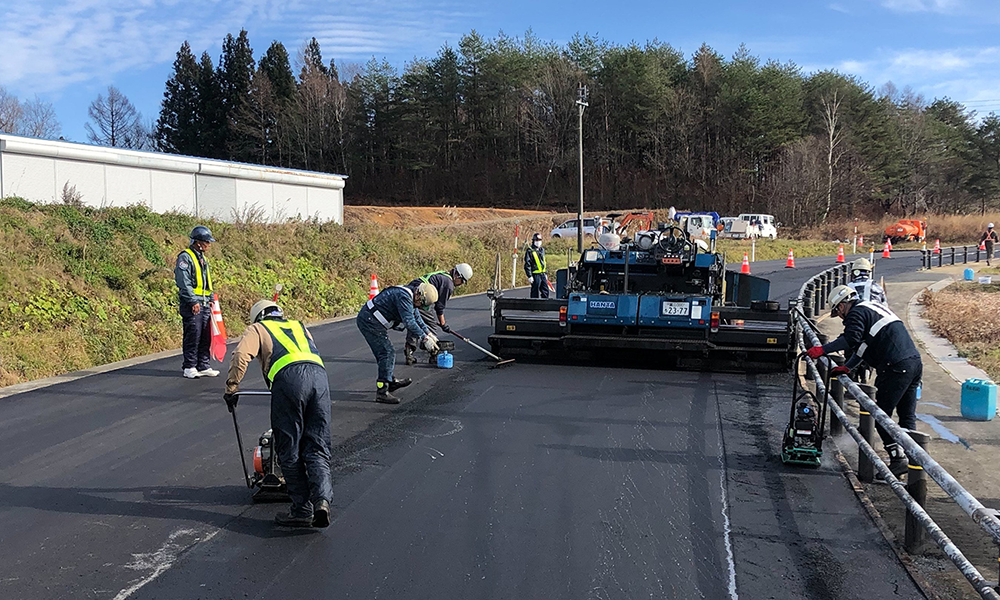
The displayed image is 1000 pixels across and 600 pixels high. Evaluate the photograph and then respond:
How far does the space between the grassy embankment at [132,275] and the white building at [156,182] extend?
8.09 ft

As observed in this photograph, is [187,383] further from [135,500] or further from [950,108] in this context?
[950,108]

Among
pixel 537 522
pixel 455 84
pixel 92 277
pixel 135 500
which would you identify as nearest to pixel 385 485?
pixel 537 522

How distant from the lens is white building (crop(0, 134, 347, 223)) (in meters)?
19.6

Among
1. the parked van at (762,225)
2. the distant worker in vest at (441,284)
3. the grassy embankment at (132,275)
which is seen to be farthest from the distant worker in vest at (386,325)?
the parked van at (762,225)

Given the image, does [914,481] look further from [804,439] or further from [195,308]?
[195,308]

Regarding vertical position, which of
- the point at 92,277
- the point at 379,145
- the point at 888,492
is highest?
the point at 379,145

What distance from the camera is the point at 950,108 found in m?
73.1

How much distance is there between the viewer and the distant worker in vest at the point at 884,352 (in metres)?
6.56

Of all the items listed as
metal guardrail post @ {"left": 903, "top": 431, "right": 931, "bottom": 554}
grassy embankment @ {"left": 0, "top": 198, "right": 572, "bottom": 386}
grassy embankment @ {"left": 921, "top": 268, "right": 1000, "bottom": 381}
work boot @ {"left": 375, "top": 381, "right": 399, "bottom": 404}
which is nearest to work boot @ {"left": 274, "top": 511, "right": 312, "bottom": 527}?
work boot @ {"left": 375, "top": 381, "right": 399, "bottom": 404}

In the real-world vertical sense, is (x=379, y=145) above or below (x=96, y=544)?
above

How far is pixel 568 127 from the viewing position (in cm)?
7306

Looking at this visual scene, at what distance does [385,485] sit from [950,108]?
8164cm

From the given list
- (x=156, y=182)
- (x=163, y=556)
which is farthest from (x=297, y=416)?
(x=156, y=182)

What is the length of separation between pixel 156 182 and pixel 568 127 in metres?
54.1
